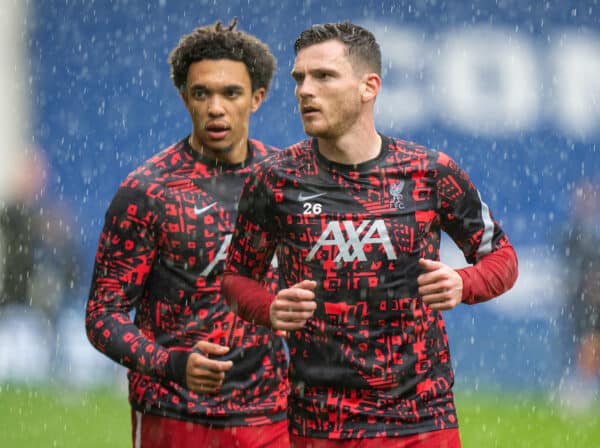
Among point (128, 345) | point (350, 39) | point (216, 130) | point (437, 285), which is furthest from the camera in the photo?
point (216, 130)

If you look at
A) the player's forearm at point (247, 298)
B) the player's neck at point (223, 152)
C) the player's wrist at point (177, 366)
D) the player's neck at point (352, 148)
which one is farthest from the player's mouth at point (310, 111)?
the player's wrist at point (177, 366)

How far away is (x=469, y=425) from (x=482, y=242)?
6530 mm

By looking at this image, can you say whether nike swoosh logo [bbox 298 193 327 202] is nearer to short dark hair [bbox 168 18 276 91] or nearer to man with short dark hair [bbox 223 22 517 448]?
man with short dark hair [bbox 223 22 517 448]

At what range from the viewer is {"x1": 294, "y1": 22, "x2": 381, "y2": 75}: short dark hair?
4.79 m

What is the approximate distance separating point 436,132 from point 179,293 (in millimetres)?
6007

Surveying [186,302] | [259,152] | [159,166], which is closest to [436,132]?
[259,152]

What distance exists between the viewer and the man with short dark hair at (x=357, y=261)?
14.6 feet

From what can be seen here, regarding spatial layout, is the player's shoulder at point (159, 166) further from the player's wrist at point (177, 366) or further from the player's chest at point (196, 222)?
the player's wrist at point (177, 366)

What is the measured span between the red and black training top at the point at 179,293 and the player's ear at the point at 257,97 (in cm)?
58

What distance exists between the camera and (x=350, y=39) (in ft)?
15.8

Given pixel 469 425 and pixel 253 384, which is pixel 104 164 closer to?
pixel 469 425

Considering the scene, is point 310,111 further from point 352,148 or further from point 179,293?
point 179,293

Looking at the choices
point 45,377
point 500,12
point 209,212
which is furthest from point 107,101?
point 209,212

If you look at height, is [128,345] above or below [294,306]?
below
